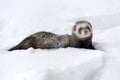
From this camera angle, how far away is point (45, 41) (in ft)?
4.86

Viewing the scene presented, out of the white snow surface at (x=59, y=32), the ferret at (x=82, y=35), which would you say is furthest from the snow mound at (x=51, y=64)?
the ferret at (x=82, y=35)

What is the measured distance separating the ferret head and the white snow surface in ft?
0.21

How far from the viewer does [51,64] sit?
1066 millimetres

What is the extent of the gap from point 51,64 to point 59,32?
567 millimetres

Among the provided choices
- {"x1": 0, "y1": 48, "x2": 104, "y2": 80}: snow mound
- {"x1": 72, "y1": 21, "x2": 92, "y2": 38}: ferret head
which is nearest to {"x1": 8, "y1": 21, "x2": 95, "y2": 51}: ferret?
{"x1": 72, "y1": 21, "x2": 92, "y2": 38}: ferret head

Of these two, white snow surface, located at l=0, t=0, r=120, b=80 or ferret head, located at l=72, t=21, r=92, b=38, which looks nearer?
white snow surface, located at l=0, t=0, r=120, b=80

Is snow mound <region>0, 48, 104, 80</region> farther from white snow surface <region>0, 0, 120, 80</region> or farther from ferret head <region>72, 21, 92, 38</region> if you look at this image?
ferret head <region>72, 21, 92, 38</region>

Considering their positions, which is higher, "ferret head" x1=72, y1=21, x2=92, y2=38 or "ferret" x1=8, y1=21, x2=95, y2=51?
"ferret head" x1=72, y1=21, x2=92, y2=38

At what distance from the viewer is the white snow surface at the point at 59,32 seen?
1.05 metres

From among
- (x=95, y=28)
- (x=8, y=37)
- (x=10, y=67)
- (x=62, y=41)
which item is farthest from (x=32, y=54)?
(x=95, y=28)

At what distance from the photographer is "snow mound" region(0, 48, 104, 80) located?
3.32 feet

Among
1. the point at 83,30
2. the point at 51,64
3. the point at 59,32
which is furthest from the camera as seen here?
the point at 59,32

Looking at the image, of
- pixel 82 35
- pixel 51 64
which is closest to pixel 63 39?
pixel 82 35

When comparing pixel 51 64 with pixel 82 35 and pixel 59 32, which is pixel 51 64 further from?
pixel 59 32
